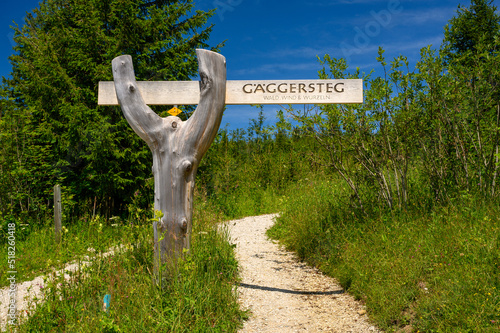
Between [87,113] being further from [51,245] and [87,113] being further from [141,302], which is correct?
[141,302]

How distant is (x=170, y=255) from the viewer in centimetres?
420

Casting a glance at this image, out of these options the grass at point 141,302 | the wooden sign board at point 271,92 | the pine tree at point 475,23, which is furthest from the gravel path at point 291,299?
the pine tree at point 475,23

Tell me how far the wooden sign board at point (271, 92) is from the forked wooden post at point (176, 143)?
0.70ft

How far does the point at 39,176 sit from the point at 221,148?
313 inches

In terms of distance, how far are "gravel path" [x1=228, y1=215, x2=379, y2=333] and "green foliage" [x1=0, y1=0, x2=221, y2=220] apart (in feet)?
12.5

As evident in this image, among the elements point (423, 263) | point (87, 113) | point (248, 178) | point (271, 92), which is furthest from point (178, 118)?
point (248, 178)

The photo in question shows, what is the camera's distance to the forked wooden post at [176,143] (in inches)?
164

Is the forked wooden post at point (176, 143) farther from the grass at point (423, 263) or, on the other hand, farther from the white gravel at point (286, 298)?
the grass at point (423, 263)

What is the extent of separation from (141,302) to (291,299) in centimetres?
207

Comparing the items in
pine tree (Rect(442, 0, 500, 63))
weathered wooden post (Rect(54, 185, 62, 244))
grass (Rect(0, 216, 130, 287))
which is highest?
pine tree (Rect(442, 0, 500, 63))

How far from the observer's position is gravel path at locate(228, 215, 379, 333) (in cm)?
407

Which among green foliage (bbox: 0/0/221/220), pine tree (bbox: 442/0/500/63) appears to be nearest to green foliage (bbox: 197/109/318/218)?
green foliage (bbox: 0/0/221/220)

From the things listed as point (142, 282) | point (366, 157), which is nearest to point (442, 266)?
point (366, 157)

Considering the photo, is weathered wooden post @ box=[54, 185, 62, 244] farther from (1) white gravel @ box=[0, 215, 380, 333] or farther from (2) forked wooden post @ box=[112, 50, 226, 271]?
(2) forked wooden post @ box=[112, 50, 226, 271]
